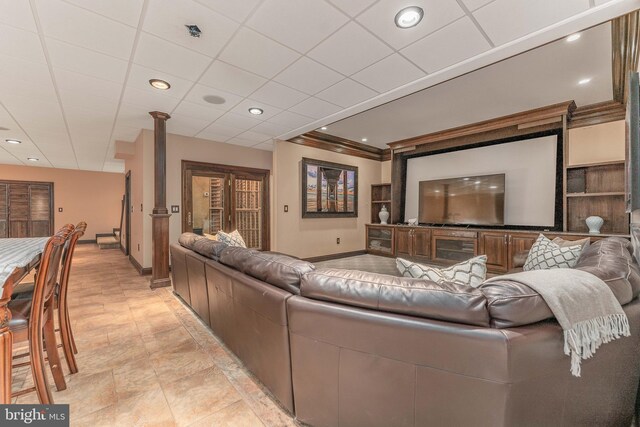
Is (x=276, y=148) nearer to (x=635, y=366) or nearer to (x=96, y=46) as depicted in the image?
(x=96, y=46)

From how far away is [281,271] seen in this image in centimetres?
148

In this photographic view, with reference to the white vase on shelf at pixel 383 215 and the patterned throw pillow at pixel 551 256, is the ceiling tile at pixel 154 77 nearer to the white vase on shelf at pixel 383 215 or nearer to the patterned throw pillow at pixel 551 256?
the patterned throw pillow at pixel 551 256

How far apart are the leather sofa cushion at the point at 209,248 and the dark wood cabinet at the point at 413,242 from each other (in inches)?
170

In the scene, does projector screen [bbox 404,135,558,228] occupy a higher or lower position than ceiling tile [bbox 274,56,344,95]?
lower

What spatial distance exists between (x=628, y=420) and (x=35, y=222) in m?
12.0

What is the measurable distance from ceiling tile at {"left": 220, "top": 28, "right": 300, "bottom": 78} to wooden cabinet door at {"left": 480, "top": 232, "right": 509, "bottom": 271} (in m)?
4.20

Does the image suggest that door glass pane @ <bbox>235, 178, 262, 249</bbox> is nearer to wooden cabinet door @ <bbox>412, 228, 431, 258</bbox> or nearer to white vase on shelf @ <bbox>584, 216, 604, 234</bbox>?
wooden cabinet door @ <bbox>412, 228, 431, 258</bbox>

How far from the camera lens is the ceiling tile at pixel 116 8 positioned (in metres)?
1.70

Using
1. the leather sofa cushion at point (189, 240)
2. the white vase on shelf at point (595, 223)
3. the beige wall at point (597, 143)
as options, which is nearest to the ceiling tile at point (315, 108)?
the leather sofa cushion at point (189, 240)

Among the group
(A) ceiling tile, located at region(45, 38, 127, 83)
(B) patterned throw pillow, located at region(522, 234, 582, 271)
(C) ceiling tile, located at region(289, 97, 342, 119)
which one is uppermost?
(C) ceiling tile, located at region(289, 97, 342, 119)

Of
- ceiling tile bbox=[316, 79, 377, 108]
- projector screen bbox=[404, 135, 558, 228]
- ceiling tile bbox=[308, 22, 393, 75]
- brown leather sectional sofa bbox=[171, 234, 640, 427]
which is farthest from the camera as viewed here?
projector screen bbox=[404, 135, 558, 228]

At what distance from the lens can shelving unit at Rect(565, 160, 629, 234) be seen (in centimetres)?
366

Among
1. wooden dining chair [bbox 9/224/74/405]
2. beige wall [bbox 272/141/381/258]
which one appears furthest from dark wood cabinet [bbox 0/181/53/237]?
wooden dining chair [bbox 9/224/74/405]

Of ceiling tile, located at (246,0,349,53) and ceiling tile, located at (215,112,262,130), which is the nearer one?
ceiling tile, located at (246,0,349,53)
